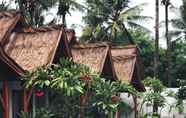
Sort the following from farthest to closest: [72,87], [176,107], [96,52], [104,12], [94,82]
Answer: [104,12] < [176,107] < [96,52] < [94,82] < [72,87]

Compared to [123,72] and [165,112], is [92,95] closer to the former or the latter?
[123,72]

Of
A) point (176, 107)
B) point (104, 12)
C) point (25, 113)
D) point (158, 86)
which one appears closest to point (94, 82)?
point (25, 113)

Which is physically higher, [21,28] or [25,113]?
[21,28]

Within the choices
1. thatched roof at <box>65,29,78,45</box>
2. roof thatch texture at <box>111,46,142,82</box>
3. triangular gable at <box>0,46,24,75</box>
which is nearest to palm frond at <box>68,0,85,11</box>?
roof thatch texture at <box>111,46,142,82</box>

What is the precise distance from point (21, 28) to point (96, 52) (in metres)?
4.13

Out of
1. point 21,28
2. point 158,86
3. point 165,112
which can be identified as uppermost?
point 21,28

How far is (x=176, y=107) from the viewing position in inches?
1165

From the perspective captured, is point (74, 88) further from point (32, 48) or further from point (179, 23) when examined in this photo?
point (179, 23)

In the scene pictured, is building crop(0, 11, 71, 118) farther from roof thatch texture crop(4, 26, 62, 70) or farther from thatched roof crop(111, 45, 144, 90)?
thatched roof crop(111, 45, 144, 90)

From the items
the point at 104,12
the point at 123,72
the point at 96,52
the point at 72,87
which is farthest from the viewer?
the point at 104,12

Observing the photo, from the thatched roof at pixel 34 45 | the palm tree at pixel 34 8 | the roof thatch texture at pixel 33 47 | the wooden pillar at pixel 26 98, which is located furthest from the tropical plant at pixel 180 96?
the wooden pillar at pixel 26 98

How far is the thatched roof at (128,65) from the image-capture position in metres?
24.5

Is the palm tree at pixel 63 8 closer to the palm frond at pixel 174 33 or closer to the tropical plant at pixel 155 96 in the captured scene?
the tropical plant at pixel 155 96

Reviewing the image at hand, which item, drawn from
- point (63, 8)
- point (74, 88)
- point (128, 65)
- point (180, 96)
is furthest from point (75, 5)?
point (74, 88)
